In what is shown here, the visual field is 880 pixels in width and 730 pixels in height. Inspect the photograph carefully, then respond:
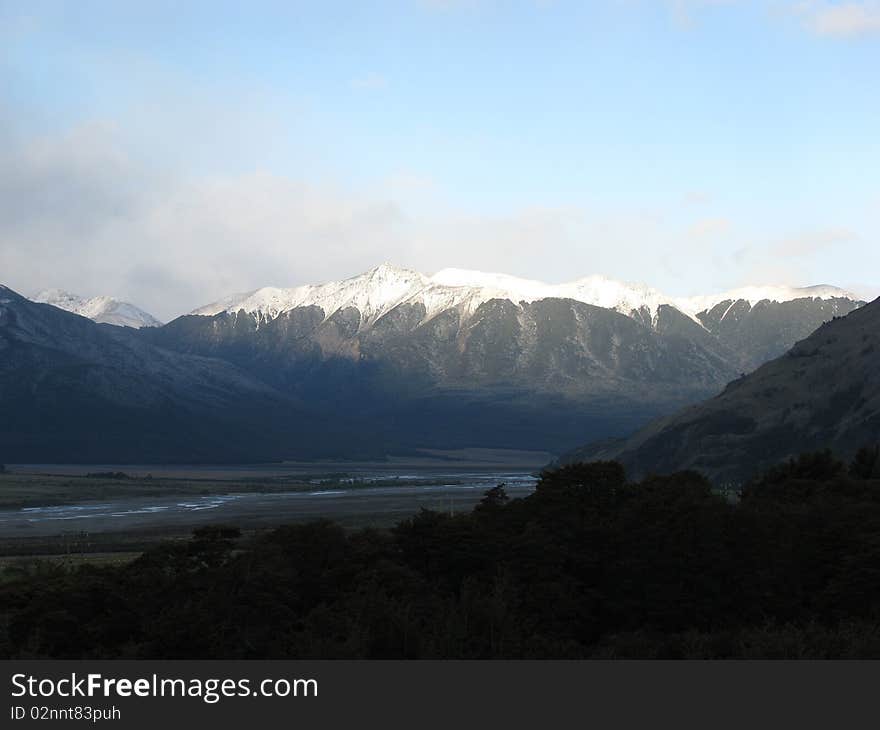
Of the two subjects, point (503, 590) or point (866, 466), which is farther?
point (866, 466)

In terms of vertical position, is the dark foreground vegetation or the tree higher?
the tree

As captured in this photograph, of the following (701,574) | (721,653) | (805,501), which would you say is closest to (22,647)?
(721,653)

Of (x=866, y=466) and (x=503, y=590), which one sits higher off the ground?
(x=866, y=466)

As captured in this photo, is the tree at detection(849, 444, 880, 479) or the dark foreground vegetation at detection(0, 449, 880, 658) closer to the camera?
the dark foreground vegetation at detection(0, 449, 880, 658)

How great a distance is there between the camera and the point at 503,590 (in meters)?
53.9

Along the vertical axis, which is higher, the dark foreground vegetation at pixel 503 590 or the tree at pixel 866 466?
the tree at pixel 866 466

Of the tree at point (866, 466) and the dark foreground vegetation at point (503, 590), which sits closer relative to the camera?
the dark foreground vegetation at point (503, 590)

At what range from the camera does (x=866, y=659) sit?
4031cm

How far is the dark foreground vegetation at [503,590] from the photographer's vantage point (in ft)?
155

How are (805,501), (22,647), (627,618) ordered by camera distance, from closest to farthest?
1. (22,647)
2. (627,618)
3. (805,501)

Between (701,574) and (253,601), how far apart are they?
77.7ft

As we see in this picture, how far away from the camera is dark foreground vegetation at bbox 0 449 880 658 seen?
47156 millimetres
